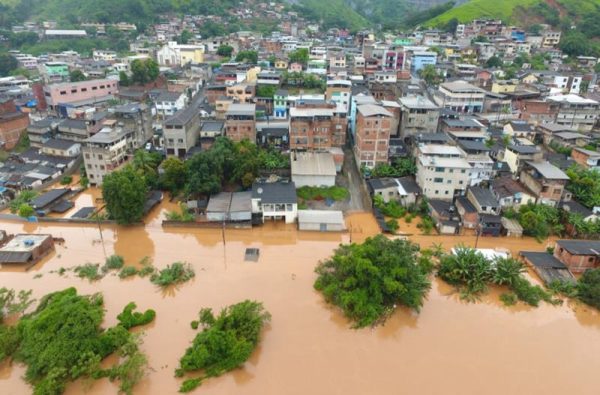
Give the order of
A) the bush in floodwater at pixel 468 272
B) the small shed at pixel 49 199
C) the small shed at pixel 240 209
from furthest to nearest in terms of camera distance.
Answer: the small shed at pixel 49 199
the small shed at pixel 240 209
the bush in floodwater at pixel 468 272

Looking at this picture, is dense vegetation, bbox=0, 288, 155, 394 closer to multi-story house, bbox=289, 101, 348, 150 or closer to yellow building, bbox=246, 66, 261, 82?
multi-story house, bbox=289, 101, 348, 150

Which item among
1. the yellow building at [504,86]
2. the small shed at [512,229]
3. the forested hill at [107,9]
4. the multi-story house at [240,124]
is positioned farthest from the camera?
the forested hill at [107,9]

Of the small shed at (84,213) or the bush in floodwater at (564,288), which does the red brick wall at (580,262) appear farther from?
the small shed at (84,213)

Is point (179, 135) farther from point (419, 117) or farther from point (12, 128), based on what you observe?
point (419, 117)

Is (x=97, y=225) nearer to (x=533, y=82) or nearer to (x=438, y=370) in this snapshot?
(x=438, y=370)

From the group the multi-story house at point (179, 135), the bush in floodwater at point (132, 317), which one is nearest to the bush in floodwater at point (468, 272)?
the bush in floodwater at point (132, 317)

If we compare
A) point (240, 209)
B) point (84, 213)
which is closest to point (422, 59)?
point (240, 209)

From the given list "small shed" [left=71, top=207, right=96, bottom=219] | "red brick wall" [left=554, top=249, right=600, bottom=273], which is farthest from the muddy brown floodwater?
"small shed" [left=71, top=207, right=96, bottom=219]
